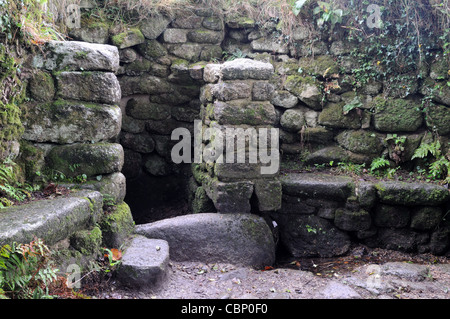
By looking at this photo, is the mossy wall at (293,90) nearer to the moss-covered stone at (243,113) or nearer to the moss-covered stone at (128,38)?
the moss-covered stone at (128,38)

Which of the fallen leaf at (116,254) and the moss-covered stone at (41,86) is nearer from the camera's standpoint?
the fallen leaf at (116,254)

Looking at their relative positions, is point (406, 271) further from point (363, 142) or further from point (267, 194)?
point (363, 142)

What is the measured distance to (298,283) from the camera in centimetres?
303

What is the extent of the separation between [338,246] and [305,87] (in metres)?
1.87

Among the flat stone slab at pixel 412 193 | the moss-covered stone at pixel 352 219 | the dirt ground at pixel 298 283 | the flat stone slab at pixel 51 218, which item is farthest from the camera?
the moss-covered stone at pixel 352 219

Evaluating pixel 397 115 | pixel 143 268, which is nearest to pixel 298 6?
pixel 397 115

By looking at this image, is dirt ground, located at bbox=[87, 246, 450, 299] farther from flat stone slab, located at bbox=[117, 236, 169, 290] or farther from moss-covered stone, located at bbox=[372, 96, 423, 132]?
moss-covered stone, located at bbox=[372, 96, 423, 132]

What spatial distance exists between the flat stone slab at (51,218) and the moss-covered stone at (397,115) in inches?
128

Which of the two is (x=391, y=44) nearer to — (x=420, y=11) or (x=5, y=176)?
(x=420, y=11)

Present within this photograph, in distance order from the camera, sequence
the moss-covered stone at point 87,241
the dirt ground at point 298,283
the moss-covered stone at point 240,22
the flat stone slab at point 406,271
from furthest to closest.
A: the moss-covered stone at point 240,22 → the flat stone slab at point 406,271 → the dirt ground at point 298,283 → the moss-covered stone at point 87,241

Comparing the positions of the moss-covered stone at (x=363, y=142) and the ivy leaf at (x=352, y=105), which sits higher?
the ivy leaf at (x=352, y=105)

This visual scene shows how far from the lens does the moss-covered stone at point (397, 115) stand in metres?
4.54

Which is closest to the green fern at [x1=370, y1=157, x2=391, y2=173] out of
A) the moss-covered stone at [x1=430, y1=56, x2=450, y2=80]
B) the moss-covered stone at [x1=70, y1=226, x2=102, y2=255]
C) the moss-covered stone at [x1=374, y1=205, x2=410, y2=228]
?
the moss-covered stone at [x1=374, y1=205, x2=410, y2=228]

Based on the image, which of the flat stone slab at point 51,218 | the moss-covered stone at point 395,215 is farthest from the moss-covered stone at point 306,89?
the flat stone slab at point 51,218
